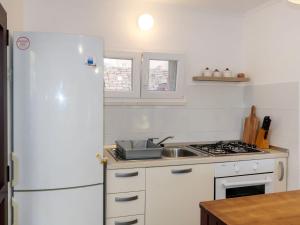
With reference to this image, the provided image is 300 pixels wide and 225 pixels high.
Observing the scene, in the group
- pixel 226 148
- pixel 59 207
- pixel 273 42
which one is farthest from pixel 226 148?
pixel 59 207

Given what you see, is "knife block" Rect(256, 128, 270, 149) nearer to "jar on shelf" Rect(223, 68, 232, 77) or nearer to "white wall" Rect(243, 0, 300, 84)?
"white wall" Rect(243, 0, 300, 84)

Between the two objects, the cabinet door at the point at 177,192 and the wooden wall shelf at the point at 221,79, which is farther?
the wooden wall shelf at the point at 221,79

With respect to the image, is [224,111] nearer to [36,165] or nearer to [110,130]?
[110,130]

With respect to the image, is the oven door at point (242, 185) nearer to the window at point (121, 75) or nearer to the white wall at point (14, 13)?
the window at point (121, 75)

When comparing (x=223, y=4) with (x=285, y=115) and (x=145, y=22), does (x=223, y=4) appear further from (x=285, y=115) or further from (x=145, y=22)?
(x=285, y=115)

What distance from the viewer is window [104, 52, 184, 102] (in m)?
2.67

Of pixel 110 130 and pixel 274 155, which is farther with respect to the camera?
pixel 110 130

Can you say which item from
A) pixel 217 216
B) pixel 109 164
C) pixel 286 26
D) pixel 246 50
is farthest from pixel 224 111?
pixel 217 216

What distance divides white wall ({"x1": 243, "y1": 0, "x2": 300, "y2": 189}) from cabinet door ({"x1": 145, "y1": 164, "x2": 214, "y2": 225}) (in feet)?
2.67

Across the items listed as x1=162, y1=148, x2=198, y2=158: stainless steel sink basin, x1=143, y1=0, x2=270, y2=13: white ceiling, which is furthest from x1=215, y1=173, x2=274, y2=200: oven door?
x1=143, y1=0, x2=270, y2=13: white ceiling

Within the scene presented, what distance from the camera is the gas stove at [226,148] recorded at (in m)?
Answer: 2.59

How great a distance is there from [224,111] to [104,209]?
1.70 m

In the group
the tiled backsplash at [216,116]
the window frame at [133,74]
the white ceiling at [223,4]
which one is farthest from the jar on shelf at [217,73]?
the window frame at [133,74]

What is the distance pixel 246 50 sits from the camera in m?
3.14
